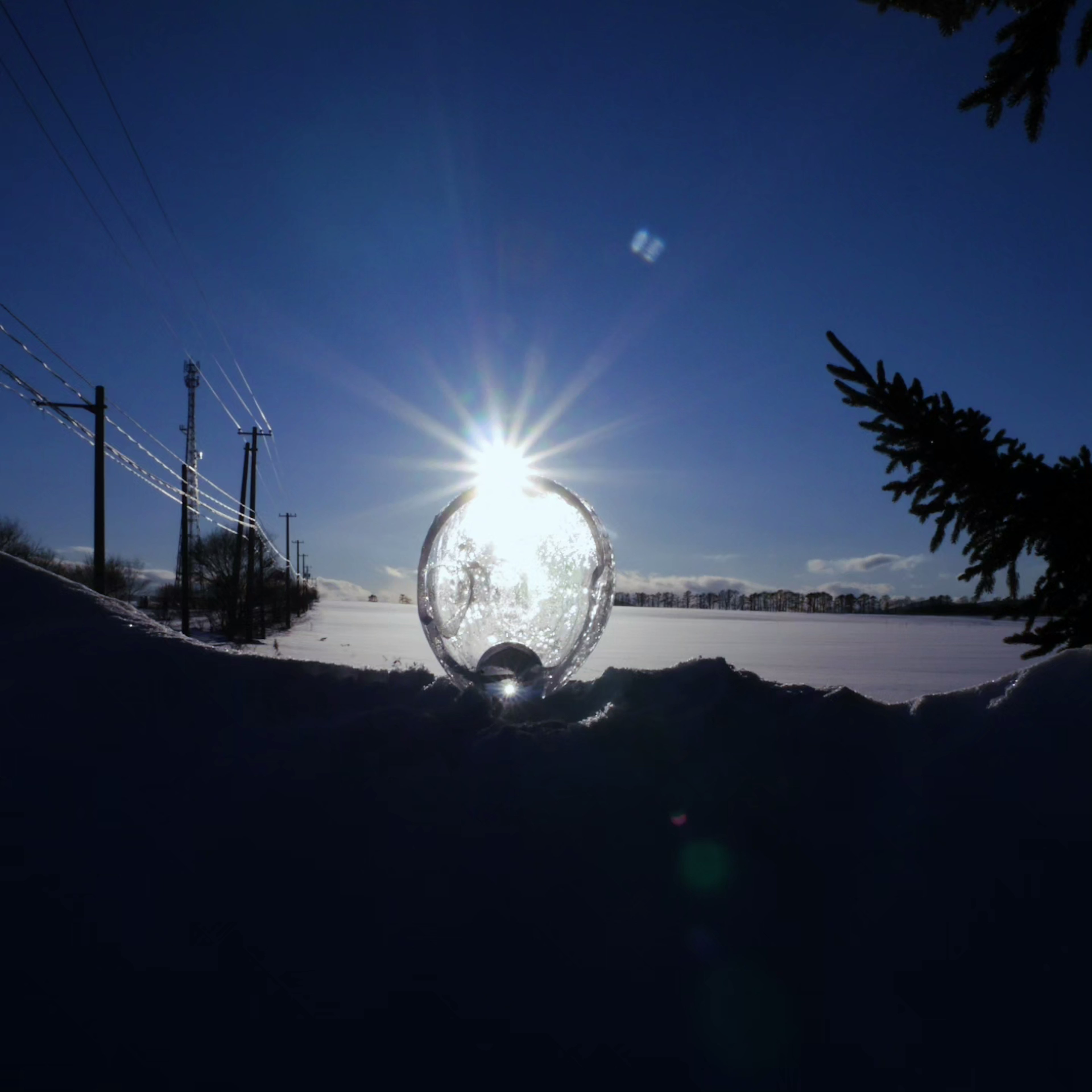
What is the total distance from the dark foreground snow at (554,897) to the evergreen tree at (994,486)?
0.26 meters

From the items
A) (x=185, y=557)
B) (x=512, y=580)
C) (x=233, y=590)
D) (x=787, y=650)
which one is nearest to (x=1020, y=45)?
(x=512, y=580)

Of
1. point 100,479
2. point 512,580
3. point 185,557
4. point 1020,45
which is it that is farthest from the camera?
point 185,557

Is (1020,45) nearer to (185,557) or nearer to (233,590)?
(185,557)

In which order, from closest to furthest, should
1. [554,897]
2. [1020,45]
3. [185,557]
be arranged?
[554,897]
[1020,45]
[185,557]

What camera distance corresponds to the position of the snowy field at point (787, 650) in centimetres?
968

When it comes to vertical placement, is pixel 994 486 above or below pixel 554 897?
above

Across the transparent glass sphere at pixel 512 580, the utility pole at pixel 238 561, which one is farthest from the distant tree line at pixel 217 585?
the transparent glass sphere at pixel 512 580

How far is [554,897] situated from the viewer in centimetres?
153

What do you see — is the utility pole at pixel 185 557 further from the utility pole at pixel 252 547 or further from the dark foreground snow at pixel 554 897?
the dark foreground snow at pixel 554 897

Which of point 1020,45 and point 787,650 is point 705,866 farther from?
point 787,650

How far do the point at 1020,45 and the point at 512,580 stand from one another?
300 centimetres

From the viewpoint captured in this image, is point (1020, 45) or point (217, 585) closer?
point (1020, 45)

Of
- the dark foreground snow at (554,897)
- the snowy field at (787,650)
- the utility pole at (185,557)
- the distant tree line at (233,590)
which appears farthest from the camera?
the distant tree line at (233,590)

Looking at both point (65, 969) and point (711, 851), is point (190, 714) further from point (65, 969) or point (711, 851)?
point (711, 851)
